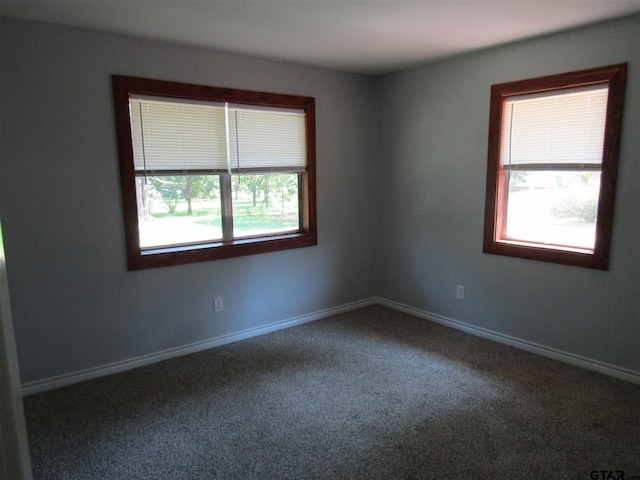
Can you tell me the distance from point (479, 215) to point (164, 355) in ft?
9.23

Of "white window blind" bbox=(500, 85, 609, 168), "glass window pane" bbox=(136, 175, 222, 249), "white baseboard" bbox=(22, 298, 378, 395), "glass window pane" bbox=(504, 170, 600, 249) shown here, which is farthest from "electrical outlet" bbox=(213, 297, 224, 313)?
"white window blind" bbox=(500, 85, 609, 168)

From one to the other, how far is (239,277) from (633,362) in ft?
9.70

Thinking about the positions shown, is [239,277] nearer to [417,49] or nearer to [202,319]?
[202,319]

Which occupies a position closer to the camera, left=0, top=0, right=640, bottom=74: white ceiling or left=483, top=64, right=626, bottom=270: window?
left=0, top=0, right=640, bottom=74: white ceiling

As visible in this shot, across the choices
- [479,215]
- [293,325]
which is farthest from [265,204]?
[479,215]

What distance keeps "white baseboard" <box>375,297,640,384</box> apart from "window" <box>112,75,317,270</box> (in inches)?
52.2

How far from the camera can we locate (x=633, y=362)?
291cm

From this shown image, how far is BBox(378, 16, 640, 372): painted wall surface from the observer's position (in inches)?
113

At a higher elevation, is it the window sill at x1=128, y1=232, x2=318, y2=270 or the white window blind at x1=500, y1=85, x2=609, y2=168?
the white window blind at x1=500, y1=85, x2=609, y2=168

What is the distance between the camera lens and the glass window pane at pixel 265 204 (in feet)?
12.3

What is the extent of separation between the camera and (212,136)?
3.49 m

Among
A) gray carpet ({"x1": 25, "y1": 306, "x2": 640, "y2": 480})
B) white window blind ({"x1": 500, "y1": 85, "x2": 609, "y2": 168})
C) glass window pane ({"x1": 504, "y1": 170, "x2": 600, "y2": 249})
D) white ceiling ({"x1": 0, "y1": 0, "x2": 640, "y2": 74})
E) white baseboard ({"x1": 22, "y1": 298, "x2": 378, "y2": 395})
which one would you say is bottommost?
gray carpet ({"x1": 25, "y1": 306, "x2": 640, "y2": 480})

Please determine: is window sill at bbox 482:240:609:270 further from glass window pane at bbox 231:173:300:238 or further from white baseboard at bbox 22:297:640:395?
glass window pane at bbox 231:173:300:238

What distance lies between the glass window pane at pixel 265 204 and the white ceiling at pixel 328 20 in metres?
1.07
